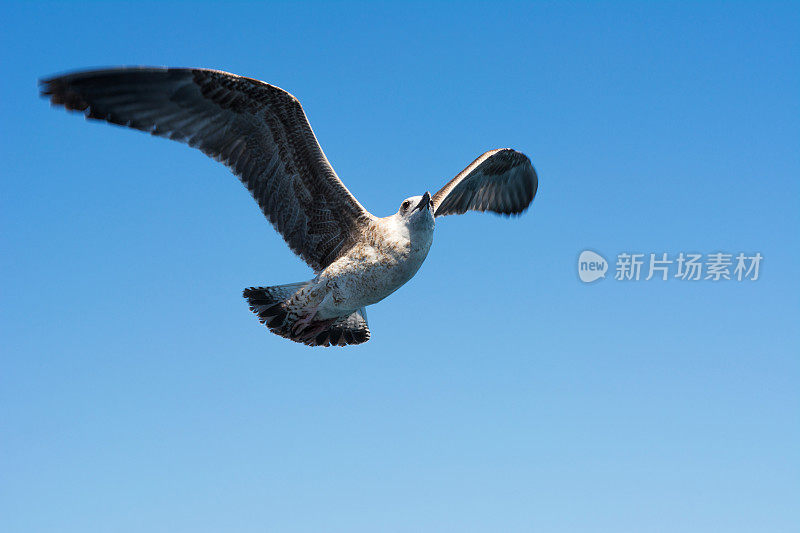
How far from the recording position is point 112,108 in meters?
7.02

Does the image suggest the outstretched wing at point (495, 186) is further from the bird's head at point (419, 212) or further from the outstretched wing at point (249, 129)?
the outstretched wing at point (249, 129)

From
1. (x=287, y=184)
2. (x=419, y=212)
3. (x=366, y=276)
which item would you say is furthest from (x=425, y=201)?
(x=287, y=184)

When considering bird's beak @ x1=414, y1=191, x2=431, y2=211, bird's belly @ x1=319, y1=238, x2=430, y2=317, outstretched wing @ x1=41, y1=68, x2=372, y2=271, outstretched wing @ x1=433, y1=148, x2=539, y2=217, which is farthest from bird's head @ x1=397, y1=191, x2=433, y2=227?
outstretched wing @ x1=433, y1=148, x2=539, y2=217

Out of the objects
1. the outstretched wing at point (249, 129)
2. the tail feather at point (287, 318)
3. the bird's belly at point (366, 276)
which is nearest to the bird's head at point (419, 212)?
the bird's belly at point (366, 276)

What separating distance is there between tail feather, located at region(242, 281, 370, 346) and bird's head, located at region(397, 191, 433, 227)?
1656 millimetres

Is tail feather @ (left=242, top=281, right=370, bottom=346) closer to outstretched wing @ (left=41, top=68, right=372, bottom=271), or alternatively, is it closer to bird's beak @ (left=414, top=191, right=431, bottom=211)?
outstretched wing @ (left=41, top=68, right=372, bottom=271)

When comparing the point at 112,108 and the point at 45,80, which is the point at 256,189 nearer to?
the point at 112,108

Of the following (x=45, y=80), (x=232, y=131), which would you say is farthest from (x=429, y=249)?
(x=45, y=80)

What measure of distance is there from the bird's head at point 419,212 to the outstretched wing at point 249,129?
74 cm

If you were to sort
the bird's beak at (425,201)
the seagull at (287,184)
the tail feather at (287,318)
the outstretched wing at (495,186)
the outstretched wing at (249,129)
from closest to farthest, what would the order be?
the outstretched wing at (249,129) → the seagull at (287,184) → the bird's beak at (425,201) → the tail feather at (287,318) → the outstretched wing at (495,186)

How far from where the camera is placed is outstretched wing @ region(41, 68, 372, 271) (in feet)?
23.0

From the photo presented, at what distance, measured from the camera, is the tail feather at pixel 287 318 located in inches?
333

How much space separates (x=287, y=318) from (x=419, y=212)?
228cm

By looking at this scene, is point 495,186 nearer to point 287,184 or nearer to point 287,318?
point 287,184
